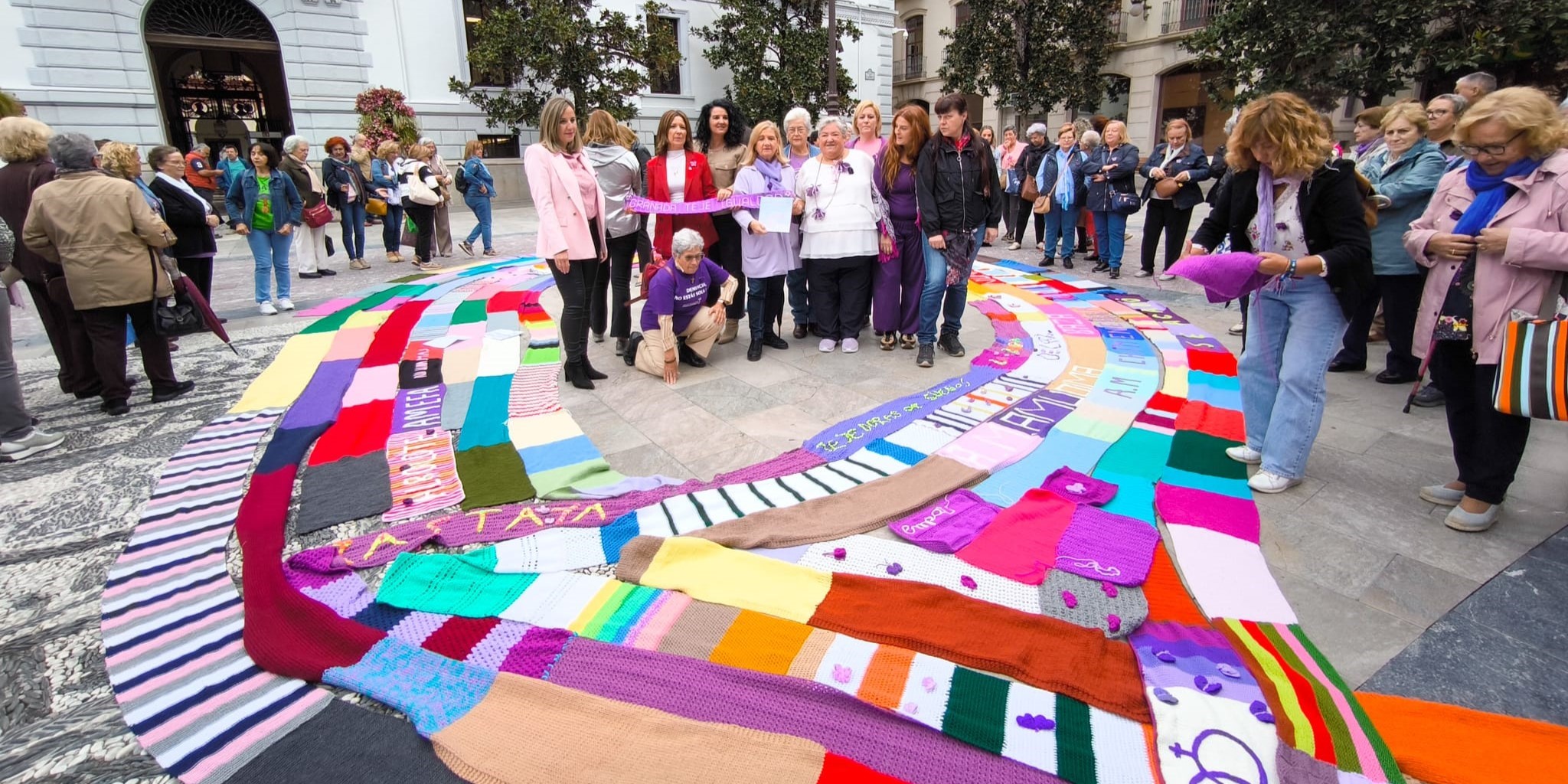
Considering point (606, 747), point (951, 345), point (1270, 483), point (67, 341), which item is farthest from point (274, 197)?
point (1270, 483)

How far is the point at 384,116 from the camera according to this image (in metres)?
15.7

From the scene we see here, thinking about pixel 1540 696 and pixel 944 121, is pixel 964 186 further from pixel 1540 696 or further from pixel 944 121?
pixel 1540 696

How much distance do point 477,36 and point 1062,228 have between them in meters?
15.2

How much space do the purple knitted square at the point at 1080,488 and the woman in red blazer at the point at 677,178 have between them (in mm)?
2837

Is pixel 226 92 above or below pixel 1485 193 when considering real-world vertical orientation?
above

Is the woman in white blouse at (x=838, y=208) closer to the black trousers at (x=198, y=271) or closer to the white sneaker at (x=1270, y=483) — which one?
the white sneaker at (x=1270, y=483)

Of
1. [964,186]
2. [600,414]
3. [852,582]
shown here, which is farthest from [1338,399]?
[600,414]

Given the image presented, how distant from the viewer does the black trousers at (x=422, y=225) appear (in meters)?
9.39

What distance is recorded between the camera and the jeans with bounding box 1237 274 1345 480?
2.91 metres

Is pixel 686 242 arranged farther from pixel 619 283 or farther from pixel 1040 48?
pixel 1040 48

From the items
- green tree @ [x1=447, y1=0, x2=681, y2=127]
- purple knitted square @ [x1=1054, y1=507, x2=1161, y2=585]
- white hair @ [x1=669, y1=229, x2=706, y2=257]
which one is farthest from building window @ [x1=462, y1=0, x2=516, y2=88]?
purple knitted square @ [x1=1054, y1=507, x2=1161, y2=585]

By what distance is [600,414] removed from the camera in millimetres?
4141

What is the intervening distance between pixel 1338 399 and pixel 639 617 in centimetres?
405

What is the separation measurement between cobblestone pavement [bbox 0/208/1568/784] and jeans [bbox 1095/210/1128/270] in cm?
231
